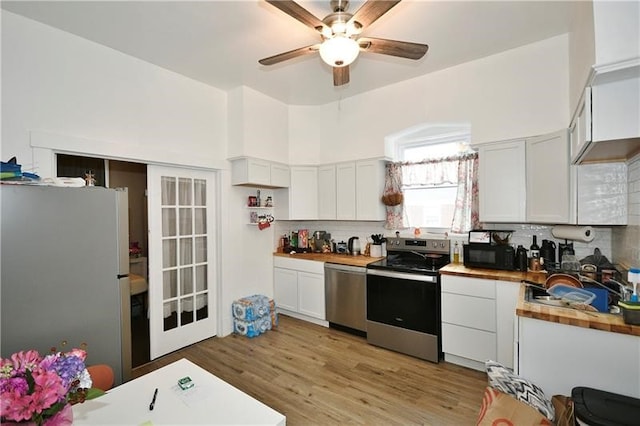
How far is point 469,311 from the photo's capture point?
8.77ft

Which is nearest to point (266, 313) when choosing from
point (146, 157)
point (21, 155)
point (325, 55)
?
point (146, 157)

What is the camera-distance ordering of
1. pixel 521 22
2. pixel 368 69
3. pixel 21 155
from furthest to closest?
pixel 368 69
pixel 521 22
pixel 21 155

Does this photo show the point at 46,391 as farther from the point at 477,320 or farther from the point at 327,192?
the point at 327,192

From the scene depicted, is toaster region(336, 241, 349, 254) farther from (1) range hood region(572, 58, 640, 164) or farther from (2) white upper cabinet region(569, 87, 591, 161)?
(1) range hood region(572, 58, 640, 164)

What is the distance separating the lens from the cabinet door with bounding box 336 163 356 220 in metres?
3.84

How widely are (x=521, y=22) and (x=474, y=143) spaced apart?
105cm

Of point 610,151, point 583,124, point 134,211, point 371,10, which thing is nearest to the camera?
point 371,10

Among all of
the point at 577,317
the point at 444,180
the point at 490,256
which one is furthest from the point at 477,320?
the point at 444,180

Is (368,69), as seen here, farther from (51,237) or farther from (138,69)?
(51,237)

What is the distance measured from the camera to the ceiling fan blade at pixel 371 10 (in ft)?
5.13

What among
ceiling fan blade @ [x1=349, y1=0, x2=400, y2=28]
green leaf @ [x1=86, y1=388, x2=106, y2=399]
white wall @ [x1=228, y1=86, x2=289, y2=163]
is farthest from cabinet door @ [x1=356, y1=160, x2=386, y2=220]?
green leaf @ [x1=86, y1=388, x2=106, y2=399]

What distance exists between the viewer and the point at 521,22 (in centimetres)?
234

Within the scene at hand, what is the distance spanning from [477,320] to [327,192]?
234 centimetres

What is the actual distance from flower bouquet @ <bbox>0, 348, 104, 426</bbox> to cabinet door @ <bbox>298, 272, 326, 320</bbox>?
2.89 m
